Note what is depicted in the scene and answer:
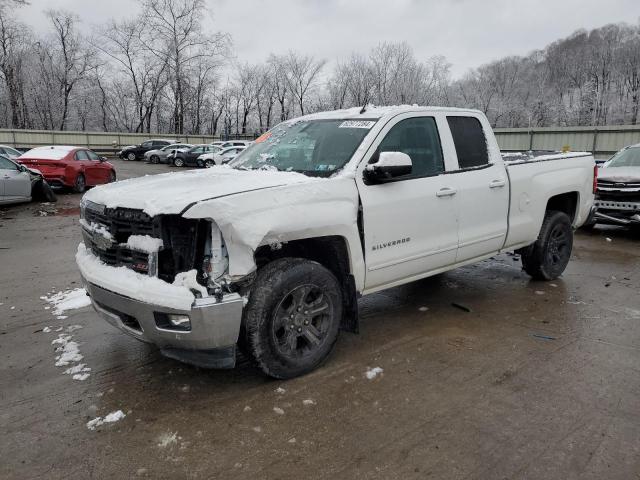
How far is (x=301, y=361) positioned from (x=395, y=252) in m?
1.18

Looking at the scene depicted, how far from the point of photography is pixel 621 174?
9.33 metres

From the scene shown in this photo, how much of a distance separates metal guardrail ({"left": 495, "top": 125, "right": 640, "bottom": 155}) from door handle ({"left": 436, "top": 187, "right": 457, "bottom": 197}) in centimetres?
2187

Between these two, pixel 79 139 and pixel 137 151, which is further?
pixel 79 139

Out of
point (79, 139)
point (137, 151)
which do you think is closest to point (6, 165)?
point (137, 151)

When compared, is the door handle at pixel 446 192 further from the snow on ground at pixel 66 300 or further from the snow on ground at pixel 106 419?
the snow on ground at pixel 66 300

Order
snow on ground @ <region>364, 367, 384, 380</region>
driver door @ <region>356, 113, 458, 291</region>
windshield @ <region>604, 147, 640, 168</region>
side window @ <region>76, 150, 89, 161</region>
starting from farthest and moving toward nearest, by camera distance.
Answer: side window @ <region>76, 150, 89, 161</region> < windshield @ <region>604, 147, 640, 168</region> < driver door @ <region>356, 113, 458, 291</region> < snow on ground @ <region>364, 367, 384, 380</region>

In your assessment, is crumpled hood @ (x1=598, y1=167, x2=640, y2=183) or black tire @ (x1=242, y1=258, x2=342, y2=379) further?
crumpled hood @ (x1=598, y1=167, x2=640, y2=183)

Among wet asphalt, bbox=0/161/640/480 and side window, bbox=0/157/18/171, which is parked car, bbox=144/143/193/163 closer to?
side window, bbox=0/157/18/171

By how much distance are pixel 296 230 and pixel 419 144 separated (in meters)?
1.71

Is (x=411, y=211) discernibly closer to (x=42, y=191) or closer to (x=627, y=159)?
(x=627, y=159)

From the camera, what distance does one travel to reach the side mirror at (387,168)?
3.80 m

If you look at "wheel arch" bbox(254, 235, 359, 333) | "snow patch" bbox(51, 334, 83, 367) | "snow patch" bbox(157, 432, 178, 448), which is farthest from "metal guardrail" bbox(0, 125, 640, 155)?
"snow patch" bbox(157, 432, 178, 448)

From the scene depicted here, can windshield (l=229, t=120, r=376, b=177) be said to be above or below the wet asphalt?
above

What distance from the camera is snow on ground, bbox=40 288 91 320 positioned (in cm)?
522
